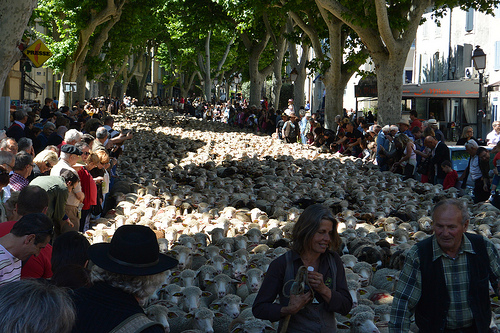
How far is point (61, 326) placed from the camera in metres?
2.34

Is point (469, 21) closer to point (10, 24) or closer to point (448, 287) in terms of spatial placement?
point (10, 24)

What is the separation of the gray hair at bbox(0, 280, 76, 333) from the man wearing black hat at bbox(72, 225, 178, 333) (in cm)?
51

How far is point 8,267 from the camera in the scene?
447cm

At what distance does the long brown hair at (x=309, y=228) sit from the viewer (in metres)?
4.14

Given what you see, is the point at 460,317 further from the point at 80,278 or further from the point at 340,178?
the point at 340,178

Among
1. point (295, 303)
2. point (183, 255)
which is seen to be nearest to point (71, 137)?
point (183, 255)

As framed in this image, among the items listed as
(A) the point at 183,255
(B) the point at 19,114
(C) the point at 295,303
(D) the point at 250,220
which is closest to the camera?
(C) the point at 295,303

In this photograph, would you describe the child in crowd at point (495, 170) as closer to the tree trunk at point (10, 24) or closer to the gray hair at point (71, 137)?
the gray hair at point (71, 137)

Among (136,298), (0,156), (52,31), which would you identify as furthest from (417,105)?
(136,298)

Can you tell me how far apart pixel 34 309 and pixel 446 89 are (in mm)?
28223

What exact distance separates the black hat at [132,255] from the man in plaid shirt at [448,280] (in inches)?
65.7

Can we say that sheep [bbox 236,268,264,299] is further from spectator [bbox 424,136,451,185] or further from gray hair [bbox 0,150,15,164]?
spectator [bbox 424,136,451,185]

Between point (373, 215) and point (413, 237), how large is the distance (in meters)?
1.92

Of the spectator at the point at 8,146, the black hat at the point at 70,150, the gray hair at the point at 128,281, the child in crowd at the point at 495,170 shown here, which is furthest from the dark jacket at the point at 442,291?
the child in crowd at the point at 495,170
